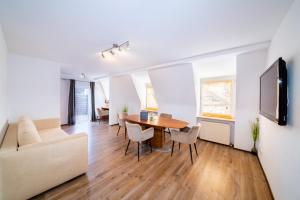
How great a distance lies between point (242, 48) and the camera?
97.4 inches

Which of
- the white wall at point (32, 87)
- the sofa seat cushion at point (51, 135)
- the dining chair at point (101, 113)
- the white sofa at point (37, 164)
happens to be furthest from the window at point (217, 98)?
the dining chair at point (101, 113)

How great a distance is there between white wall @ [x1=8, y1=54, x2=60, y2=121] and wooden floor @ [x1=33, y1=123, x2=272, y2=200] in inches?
85.8

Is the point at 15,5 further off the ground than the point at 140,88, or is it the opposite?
the point at 15,5

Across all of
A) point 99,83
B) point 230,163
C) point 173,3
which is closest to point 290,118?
point 230,163

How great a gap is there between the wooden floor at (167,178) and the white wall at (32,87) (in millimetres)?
2180

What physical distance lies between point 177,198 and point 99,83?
6997 mm

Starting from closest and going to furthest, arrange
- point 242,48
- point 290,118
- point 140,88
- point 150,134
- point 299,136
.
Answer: point 299,136 < point 290,118 < point 242,48 < point 150,134 < point 140,88

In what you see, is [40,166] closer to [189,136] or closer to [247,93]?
[189,136]

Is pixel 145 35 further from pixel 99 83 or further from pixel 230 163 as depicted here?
pixel 99 83

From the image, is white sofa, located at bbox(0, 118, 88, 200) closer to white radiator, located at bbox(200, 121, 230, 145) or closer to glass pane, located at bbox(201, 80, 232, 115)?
white radiator, located at bbox(200, 121, 230, 145)

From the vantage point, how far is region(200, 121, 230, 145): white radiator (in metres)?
3.30

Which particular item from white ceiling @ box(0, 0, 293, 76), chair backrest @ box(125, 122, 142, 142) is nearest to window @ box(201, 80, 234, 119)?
white ceiling @ box(0, 0, 293, 76)

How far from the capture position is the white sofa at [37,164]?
140 cm

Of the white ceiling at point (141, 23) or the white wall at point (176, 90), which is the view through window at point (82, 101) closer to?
the white ceiling at point (141, 23)
